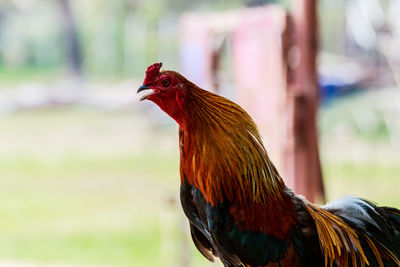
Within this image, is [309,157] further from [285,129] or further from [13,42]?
[13,42]

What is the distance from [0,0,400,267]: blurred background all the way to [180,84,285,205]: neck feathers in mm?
1256

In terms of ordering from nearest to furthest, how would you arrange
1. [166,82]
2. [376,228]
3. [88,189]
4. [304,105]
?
[166,82]
[376,228]
[304,105]
[88,189]

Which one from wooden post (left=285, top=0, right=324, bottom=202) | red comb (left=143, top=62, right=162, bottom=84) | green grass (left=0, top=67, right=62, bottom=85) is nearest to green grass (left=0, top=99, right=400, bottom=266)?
wooden post (left=285, top=0, right=324, bottom=202)

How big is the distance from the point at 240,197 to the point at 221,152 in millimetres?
145

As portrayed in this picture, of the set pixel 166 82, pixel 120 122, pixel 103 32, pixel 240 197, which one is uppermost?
pixel 103 32

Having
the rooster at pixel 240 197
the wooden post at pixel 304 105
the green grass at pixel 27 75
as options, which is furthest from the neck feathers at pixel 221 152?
the green grass at pixel 27 75

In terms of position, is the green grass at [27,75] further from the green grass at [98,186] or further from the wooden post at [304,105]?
the wooden post at [304,105]

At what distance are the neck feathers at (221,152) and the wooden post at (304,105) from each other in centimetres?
119

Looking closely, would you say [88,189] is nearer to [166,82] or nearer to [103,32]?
[103,32]

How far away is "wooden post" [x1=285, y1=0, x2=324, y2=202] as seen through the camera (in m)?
2.78

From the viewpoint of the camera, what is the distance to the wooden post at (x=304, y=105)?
2781 millimetres

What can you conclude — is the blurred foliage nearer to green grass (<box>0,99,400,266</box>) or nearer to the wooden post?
green grass (<box>0,99,400,266</box>)

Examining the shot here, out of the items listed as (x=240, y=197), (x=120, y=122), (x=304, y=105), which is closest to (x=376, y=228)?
(x=240, y=197)

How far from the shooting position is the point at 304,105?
9.17ft
